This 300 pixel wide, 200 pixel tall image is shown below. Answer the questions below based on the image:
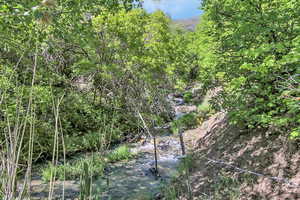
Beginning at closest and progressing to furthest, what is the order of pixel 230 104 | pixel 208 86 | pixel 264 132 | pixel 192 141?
pixel 230 104, pixel 264 132, pixel 208 86, pixel 192 141

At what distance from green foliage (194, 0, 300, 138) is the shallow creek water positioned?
192 centimetres

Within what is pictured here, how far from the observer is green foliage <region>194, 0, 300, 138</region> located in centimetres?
259

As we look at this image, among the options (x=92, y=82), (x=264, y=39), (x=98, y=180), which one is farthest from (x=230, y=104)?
(x=92, y=82)

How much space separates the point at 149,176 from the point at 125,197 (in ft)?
3.09

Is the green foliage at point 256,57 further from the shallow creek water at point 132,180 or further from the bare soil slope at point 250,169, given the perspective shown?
the shallow creek water at point 132,180

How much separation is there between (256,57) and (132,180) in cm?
316

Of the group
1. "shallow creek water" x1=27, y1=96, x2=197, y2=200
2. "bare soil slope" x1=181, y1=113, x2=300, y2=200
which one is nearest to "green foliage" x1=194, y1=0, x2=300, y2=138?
"bare soil slope" x1=181, y1=113, x2=300, y2=200

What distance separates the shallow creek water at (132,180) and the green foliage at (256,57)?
6.30ft

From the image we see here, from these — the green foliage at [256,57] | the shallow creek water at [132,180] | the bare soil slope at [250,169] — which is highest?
the green foliage at [256,57]

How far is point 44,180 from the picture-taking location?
181 inches

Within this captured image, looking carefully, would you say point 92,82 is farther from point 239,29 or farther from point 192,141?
point 239,29

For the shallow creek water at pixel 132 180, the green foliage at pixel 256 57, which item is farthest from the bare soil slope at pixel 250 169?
the shallow creek water at pixel 132 180

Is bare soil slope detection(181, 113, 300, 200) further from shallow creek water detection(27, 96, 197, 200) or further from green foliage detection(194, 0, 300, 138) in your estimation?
shallow creek water detection(27, 96, 197, 200)

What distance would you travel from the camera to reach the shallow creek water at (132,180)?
392 centimetres
